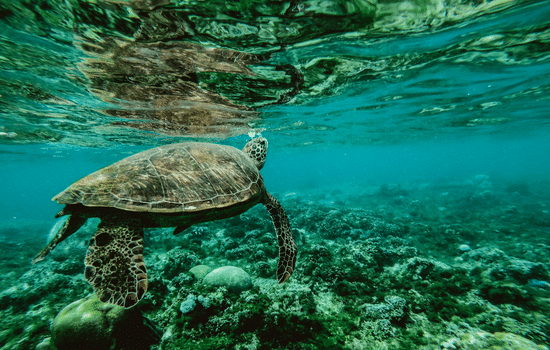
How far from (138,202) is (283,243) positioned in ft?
10.2

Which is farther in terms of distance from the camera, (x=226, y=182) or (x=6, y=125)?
(x=6, y=125)

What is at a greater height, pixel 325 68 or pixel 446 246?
pixel 325 68

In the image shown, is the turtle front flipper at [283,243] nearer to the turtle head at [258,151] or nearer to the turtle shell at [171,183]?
the turtle shell at [171,183]

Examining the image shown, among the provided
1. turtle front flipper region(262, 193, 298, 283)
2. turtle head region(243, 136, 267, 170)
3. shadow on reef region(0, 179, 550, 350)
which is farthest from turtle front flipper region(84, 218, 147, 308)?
turtle head region(243, 136, 267, 170)

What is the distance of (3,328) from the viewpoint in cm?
518

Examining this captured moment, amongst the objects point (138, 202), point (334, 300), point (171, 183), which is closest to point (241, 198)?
point (171, 183)

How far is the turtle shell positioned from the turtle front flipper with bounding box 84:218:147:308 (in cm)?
53

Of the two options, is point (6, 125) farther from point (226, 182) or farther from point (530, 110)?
point (530, 110)

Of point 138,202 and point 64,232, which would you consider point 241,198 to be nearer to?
point 138,202

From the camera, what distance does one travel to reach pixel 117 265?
3.17 m

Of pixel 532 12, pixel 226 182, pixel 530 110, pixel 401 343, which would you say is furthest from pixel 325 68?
pixel 530 110

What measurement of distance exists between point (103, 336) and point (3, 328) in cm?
400

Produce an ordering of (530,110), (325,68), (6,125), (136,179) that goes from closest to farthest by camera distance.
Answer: (136,179), (325,68), (6,125), (530,110)

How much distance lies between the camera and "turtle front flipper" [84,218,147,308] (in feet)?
9.57
